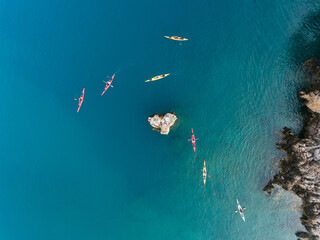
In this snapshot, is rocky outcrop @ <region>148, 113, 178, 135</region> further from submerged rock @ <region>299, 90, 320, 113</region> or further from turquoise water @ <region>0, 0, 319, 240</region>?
submerged rock @ <region>299, 90, 320, 113</region>

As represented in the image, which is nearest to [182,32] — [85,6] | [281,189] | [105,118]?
[85,6]

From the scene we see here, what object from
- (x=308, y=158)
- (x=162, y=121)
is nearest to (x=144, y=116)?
(x=162, y=121)

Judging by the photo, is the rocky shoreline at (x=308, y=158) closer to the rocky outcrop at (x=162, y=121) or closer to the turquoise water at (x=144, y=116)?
the turquoise water at (x=144, y=116)

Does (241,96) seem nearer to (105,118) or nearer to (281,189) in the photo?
(281,189)

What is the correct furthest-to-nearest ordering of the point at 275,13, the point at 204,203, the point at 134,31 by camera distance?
the point at 204,203 → the point at 134,31 → the point at 275,13

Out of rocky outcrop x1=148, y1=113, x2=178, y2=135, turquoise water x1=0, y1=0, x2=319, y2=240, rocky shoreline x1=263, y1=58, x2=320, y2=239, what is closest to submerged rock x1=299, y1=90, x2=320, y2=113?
rocky shoreline x1=263, y1=58, x2=320, y2=239

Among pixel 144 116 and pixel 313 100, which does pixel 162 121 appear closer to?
pixel 144 116

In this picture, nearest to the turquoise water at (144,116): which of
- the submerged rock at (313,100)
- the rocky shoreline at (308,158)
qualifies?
the rocky shoreline at (308,158)
